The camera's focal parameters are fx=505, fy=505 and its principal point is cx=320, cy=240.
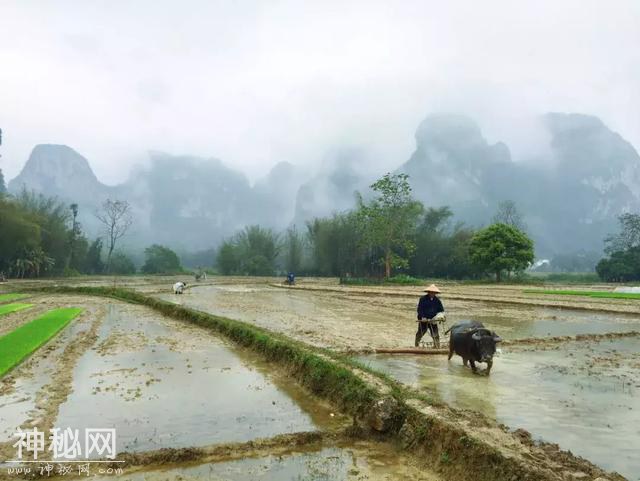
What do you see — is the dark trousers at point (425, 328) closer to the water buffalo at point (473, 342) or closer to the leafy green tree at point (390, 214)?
the water buffalo at point (473, 342)

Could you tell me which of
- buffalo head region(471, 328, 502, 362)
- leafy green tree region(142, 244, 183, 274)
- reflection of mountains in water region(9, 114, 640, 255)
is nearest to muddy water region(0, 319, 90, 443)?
buffalo head region(471, 328, 502, 362)

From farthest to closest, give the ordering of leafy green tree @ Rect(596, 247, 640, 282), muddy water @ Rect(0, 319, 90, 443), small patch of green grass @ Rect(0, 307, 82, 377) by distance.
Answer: leafy green tree @ Rect(596, 247, 640, 282), small patch of green grass @ Rect(0, 307, 82, 377), muddy water @ Rect(0, 319, 90, 443)

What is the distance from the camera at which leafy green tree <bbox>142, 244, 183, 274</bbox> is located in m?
73.4

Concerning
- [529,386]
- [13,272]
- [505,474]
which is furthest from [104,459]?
[13,272]

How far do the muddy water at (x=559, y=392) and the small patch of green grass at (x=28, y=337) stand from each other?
23.0 ft

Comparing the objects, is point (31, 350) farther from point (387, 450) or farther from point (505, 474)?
point (505, 474)

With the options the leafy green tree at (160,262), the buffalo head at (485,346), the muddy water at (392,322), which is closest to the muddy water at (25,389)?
the muddy water at (392,322)

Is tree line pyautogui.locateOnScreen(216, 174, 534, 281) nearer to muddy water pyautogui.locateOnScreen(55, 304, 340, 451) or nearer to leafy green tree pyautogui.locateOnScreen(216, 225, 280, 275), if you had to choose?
leafy green tree pyautogui.locateOnScreen(216, 225, 280, 275)

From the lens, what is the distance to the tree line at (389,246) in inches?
1921

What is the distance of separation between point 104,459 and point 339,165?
7751 inches

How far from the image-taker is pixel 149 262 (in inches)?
2899

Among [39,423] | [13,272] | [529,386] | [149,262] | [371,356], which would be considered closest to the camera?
[39,423]

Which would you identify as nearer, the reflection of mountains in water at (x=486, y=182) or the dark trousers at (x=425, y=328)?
the dark trousers at (x=425, y=328)

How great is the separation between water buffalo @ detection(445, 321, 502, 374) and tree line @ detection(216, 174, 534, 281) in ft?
131
